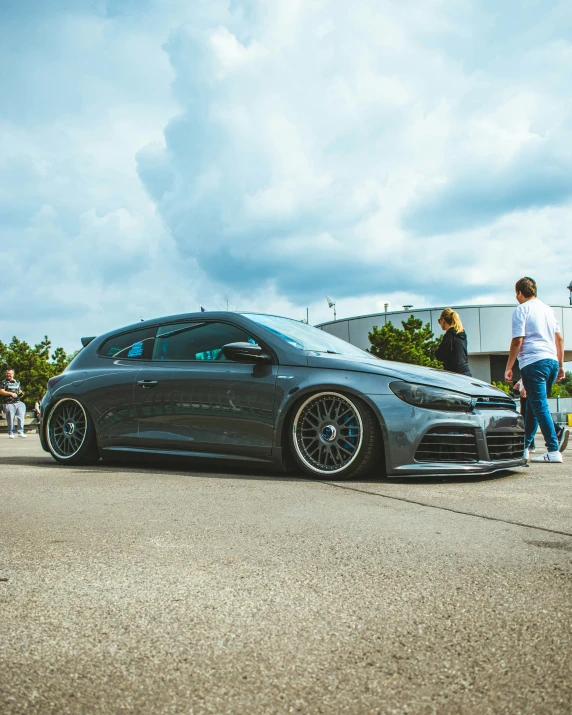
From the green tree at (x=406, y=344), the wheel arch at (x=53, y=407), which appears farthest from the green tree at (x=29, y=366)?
the wheel arch at (x=53, y=407)

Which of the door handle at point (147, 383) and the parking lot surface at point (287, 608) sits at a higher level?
the door handle at point (147, 383)

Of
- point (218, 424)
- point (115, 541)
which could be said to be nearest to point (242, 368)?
point (218, 424)

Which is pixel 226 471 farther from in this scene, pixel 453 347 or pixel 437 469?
pixel 453 347

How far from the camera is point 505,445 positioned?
529 centimetres

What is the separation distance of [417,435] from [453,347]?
3058 mm

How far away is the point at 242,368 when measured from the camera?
222 inches

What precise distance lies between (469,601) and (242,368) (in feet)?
12.3

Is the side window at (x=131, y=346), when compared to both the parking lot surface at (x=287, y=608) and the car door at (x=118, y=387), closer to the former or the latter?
the car door at (x=118, y=387)

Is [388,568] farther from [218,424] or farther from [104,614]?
[218,424]

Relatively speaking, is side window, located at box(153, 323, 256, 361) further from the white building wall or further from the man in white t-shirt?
the white building wall

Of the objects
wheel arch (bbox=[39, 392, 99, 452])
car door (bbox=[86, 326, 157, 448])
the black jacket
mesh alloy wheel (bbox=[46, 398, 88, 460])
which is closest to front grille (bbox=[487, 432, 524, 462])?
the black jacket

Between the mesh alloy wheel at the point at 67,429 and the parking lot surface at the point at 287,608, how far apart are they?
272cm

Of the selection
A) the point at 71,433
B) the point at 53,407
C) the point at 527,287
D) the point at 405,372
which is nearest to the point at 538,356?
the point at 527,287

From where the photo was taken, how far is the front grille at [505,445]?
16.8 feet
